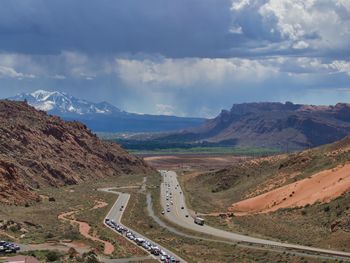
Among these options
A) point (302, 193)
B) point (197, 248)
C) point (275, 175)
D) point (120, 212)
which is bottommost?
point (120, 212)

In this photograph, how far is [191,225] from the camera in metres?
97.8

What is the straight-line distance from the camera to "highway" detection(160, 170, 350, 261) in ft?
221

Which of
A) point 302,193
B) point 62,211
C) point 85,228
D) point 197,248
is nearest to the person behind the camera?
point 197,248

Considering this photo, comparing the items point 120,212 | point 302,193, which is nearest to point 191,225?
point 120,212

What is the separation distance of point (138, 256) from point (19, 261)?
19.2m

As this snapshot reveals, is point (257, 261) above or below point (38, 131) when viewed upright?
below

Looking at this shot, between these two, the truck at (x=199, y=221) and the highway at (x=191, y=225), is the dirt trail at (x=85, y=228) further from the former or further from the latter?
the truck at (x=199, y=221)

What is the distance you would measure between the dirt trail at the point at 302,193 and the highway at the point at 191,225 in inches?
424

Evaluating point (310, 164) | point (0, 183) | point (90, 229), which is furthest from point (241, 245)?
point (310, 164)

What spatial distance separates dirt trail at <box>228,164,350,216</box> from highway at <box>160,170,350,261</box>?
10.8 m

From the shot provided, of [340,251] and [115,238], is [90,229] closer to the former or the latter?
[115,238]

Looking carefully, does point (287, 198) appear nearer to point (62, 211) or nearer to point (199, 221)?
point (199, 221)

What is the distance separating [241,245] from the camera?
74.8 metres

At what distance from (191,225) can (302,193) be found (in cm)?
2361
